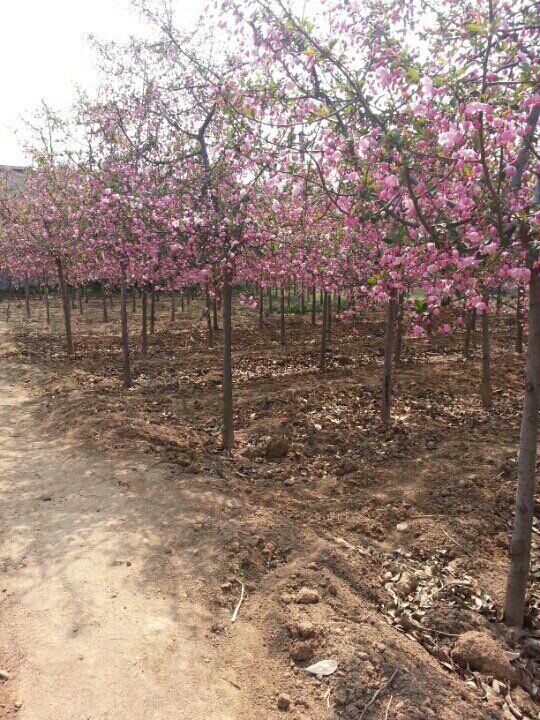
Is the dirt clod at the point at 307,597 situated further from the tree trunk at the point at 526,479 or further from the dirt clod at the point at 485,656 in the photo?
the tree trunk at the point at 526,479

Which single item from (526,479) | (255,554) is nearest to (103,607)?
(255,554)

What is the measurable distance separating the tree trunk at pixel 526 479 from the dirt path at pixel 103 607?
234 cm

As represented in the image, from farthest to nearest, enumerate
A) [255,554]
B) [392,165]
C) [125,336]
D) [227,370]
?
[125,336], [227,370], [255,554], [392,165]

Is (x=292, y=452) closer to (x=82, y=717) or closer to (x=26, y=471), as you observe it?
(x=26, y=471)

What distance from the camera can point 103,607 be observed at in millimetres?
4141

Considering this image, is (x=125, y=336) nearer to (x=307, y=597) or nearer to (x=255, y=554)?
(x=255, y=554)

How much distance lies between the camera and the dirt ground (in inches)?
135

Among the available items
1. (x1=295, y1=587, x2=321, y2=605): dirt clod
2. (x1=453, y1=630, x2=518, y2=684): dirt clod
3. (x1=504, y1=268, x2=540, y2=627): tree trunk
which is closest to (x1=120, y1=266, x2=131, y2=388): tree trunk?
(x1=295, y1=587, x2=321, y2=605): dirt clod

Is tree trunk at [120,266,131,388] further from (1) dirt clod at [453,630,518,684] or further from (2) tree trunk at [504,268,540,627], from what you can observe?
(1) dirt clod at [453,630,518,684]

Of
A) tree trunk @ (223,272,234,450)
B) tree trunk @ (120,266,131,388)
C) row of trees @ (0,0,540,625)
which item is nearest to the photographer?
row of trees @ (0,0,540,625)

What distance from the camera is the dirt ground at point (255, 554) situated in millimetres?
3439

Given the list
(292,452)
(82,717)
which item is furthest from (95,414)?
(82,717)

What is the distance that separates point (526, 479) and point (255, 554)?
263cm

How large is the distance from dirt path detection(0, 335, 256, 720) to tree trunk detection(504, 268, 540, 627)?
2.34 metres
